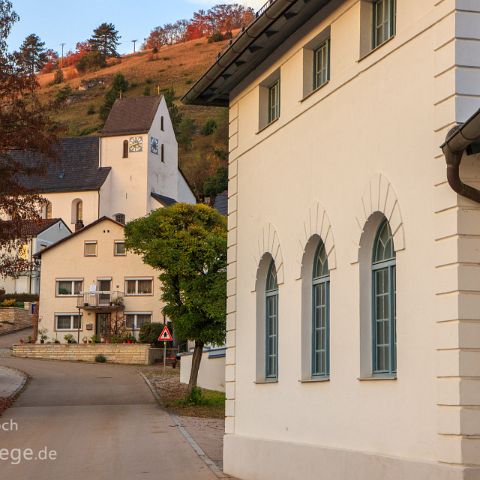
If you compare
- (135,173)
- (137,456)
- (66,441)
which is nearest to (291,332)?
(137,456)

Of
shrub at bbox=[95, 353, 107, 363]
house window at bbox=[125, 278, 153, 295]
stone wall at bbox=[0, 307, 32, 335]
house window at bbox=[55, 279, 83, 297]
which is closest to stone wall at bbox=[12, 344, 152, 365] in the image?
shrub at bbox=[95, 353, 107, 363]

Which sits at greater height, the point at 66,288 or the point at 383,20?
the point at 383,20

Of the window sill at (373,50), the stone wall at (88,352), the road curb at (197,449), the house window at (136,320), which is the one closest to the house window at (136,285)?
the house window at (136,320)

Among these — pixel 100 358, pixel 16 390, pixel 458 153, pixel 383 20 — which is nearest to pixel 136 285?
pixel 100 358

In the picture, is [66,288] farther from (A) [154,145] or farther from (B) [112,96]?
(B) [112,96]

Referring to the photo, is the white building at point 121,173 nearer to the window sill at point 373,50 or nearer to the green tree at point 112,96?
the green tree at point 112,96

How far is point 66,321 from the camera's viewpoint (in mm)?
76625

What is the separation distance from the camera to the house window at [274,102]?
18859mm

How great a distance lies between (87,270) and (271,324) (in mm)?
57838

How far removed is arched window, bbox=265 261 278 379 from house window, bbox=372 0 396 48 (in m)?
5.28

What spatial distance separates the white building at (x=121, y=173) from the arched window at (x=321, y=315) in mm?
78195

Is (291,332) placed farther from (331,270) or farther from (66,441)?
(66,441)

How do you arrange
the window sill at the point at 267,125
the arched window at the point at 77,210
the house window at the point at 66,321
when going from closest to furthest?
the window sill at the point at 267,125 < the house window at the point at 66,321 < the arched window at the point at 77,210

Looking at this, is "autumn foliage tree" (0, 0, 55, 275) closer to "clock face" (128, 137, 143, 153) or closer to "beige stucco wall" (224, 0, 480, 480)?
"beige stucco wall" (224, 0, 480, 480)
